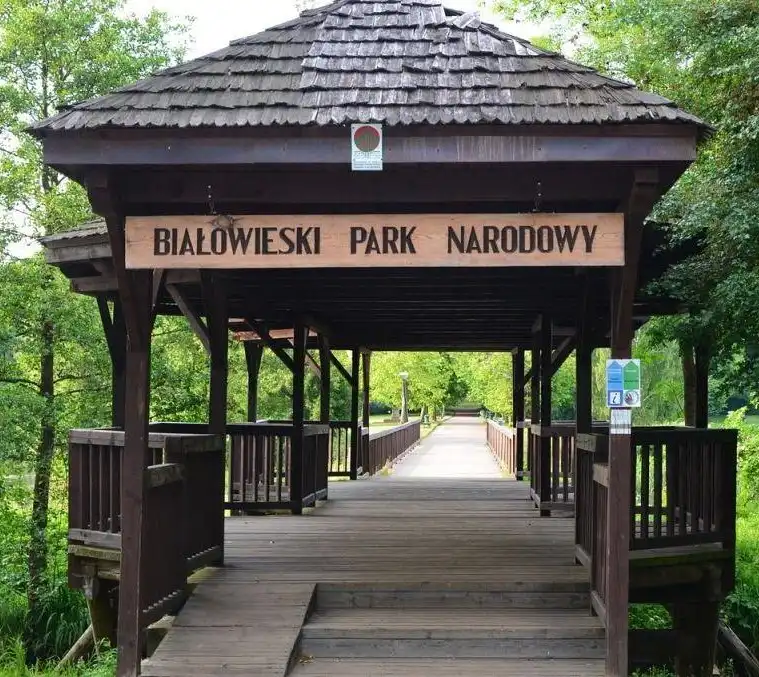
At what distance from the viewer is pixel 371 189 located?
549cm

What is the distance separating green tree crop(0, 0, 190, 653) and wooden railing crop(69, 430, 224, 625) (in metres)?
8.29

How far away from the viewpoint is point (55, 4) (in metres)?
16.1

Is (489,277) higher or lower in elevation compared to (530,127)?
lower

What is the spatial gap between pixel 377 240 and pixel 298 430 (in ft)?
17.7

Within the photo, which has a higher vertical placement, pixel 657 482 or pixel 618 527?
pixel 657 482

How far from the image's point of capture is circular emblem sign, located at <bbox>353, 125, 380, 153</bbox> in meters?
4.92

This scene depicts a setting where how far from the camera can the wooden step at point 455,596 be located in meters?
6.31

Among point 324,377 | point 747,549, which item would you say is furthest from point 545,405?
point 747,549

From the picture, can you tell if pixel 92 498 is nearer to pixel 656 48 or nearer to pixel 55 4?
pixel 656 48

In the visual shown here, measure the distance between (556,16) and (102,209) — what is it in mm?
21391

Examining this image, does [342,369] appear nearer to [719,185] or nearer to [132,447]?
[719,185]

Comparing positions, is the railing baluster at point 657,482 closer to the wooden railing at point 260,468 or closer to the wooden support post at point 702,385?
the wooden support post at point 702,385

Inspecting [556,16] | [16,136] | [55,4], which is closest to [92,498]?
[16,136]

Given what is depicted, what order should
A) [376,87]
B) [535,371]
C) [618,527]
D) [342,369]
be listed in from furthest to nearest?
[342,369], [535,371], [618,527], [376,87]
